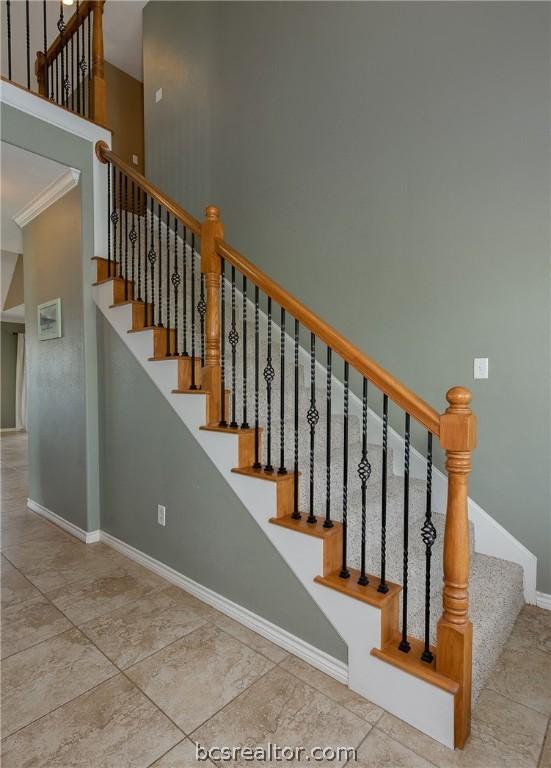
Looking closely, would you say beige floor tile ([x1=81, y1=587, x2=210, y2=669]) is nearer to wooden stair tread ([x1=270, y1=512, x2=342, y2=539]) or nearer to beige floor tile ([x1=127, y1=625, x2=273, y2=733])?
beige floor tile ([x1=127, y1=625, x2=273, y2=733])

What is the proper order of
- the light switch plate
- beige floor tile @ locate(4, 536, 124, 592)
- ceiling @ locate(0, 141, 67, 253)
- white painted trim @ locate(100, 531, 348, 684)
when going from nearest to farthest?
white painted trim @ locate(100, 531, 348, 684) → the light switch plate → beige floor tile @ locate(4, 536, 124, 592) → ceiling @ locate(0, 141, 67, 253)

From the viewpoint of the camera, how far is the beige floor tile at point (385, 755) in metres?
1.39

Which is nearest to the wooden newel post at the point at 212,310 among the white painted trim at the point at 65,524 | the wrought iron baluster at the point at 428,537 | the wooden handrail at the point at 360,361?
the wooden handrail at the point at 360,361

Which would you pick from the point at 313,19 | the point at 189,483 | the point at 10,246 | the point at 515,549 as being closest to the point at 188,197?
the point at 313,19

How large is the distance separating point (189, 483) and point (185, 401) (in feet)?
1.58

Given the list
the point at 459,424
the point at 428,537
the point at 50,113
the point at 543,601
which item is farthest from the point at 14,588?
the point at 50,113

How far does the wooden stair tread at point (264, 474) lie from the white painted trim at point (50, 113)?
2794 millimetres

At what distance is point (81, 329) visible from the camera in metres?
3.22

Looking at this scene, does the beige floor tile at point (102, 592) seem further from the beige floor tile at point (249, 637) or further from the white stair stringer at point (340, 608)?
the white stair stringer at point (340, 608)

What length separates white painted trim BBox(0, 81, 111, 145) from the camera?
8.92 ft

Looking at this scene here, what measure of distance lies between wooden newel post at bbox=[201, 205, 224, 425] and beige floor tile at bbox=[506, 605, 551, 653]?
1852 millimetres

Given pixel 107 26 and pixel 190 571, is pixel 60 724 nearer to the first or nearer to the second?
pixel 190 571

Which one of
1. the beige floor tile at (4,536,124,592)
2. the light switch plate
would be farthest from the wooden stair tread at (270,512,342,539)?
the beige floor tile at (4,536,124,592)

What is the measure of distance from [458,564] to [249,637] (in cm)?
115
